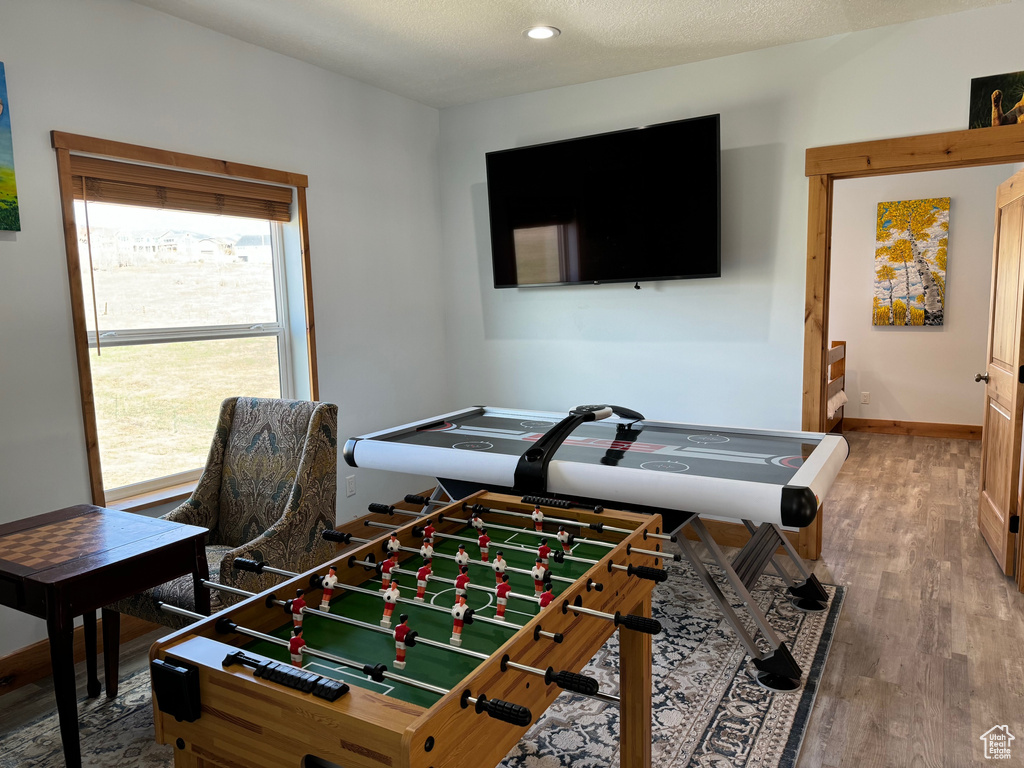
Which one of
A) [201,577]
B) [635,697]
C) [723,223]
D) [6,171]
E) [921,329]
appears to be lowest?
[635,697]

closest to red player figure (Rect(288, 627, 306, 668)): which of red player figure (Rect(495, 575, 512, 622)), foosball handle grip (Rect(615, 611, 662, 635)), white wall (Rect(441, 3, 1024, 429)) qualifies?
red player figure (Rect(495, 575, 512, 622))

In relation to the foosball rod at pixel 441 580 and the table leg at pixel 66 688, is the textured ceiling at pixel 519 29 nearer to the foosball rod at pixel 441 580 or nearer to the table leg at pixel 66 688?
the foosball rod at pixel 441 580

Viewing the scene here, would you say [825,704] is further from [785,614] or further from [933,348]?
[933,348]

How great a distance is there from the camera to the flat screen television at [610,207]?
3.47 meters

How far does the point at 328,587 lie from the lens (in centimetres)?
150

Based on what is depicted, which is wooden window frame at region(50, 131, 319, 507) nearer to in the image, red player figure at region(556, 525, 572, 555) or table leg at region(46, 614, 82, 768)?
table leg at region(46, 614, 82, 768)

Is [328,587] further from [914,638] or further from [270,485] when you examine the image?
[914,638]

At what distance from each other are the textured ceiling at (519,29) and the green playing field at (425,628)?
227 cm

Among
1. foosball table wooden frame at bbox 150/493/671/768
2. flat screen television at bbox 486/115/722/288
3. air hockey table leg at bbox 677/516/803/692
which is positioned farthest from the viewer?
flat screen television at bbox 486/115/722/288

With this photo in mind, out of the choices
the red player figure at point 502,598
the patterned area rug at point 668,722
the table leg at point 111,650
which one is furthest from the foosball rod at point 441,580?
the table leg at point 111,650

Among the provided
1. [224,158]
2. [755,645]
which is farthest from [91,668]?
[755,645]

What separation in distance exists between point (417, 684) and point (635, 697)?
2.97ft

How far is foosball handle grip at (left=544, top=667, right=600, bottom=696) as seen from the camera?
116cm

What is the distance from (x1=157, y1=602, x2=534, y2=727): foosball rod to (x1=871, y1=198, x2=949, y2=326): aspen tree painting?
20.4ft
